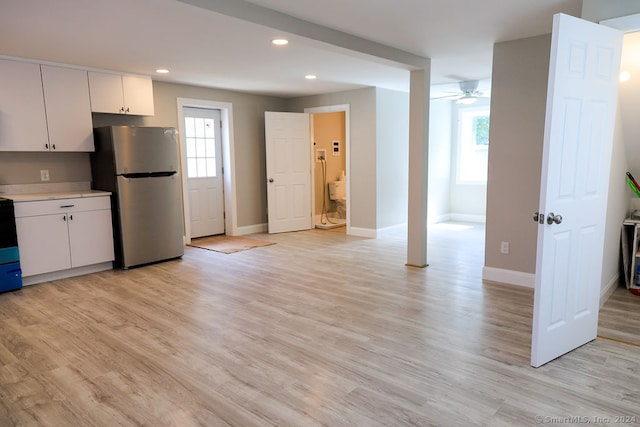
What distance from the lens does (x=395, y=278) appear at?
14.5 ft

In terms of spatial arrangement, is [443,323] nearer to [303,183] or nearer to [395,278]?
[395,278]

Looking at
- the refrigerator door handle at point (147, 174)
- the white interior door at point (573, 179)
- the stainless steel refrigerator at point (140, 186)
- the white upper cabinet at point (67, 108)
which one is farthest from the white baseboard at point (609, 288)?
the white upper cabinet at point (67, 108)

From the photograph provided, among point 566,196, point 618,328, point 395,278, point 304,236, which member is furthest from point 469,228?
point 566,196

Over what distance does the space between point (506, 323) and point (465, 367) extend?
86 centimetres

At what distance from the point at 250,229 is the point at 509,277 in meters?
4.38

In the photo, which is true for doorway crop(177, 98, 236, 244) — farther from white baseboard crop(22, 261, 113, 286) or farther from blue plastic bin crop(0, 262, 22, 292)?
blue plastic bin crop(0, 262, 22, 292)

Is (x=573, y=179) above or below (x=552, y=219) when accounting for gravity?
above

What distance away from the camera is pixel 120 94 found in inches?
202

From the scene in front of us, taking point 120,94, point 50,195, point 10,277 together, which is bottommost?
point 10,277

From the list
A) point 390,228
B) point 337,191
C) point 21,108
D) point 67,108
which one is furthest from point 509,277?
point 21,108

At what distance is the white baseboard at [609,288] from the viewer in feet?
11.8

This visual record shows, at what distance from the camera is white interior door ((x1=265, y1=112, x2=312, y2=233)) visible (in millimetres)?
7102

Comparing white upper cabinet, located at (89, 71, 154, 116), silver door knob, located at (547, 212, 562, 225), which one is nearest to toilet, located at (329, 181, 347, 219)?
white upper cabinet, located at (89, 71, 154, 116)

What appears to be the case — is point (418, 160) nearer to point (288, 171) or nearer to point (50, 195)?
point (288, 171)
